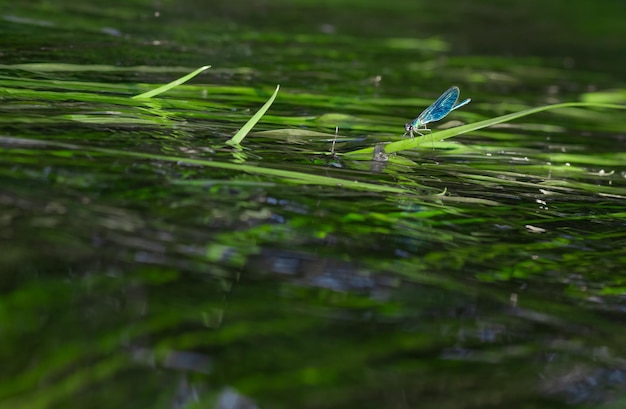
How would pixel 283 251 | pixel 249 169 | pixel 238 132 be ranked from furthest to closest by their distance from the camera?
1. pixel 238 132
2. pixel 249 169
3. pixel 283 251

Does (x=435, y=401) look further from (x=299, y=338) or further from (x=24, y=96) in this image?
(x=24, y=96)

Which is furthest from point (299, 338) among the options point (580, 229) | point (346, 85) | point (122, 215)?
point (346, 85)

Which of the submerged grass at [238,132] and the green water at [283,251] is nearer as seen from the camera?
the green water at [283,251]

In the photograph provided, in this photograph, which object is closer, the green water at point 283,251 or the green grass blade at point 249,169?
the green water at point 283,251

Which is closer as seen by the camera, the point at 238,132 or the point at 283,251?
the point at 283,251

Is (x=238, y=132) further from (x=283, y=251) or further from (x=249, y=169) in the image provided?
(x=283, y=251)

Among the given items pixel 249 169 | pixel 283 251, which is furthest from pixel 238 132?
pixel 283 251

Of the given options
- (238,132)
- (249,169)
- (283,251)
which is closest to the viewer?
(283,251)

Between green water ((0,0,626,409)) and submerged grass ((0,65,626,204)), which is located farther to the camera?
submerged grass ((0,65,626,204))

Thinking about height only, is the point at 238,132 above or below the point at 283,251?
above
